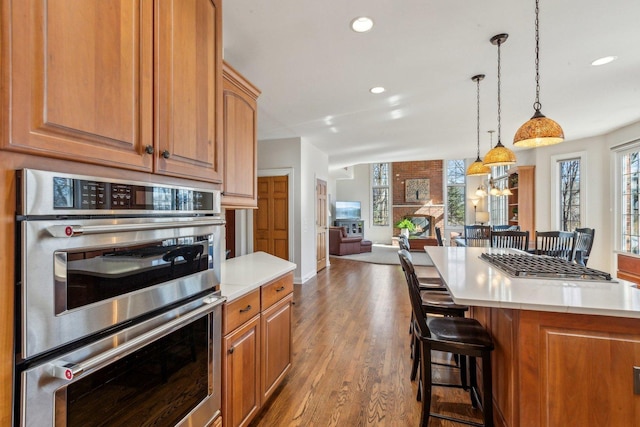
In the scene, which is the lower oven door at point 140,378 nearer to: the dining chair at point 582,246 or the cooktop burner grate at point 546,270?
the cooktop burner grate at point 546,270

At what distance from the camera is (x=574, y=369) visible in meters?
1.33

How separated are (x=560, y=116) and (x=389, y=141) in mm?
2659

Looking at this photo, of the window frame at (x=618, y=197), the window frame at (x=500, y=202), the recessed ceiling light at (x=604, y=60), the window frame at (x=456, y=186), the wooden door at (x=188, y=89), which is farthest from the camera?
the window frame at (x=456, y=186)

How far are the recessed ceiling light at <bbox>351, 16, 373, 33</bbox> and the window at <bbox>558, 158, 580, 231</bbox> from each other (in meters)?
5.95

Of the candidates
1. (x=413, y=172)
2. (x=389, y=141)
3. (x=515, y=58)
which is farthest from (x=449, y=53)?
(x=413, y=172)

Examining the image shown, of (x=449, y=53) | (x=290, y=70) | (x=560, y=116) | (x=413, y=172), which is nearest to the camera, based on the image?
(x=449, y=53)

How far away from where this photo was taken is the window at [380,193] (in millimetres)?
12161

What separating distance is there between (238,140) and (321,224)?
465 cm

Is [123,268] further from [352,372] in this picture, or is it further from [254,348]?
[352,372]

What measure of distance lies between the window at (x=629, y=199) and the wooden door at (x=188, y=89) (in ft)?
21.0

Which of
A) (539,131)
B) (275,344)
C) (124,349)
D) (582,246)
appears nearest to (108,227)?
(124,349)

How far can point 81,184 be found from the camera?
0.82m

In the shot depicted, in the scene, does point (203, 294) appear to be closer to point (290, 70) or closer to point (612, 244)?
point (290, 70)

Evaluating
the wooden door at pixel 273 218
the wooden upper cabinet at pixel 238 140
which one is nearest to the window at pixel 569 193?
the wooden door at pixel 273 218
